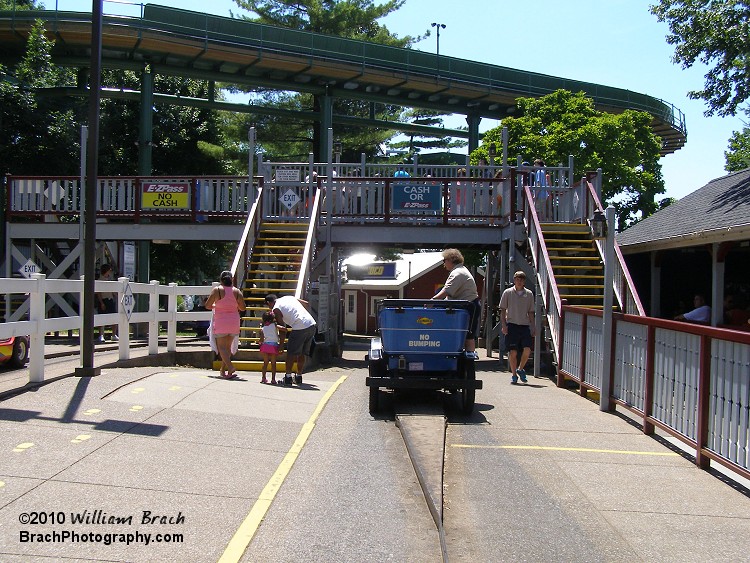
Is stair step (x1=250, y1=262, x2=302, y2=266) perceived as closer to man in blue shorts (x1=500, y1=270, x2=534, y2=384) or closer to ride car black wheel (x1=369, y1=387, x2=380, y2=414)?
man in blue shorts (x1=500, y1=270, x2=534, y2=384)

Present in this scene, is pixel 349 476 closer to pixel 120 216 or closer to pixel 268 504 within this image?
pixel 268 504

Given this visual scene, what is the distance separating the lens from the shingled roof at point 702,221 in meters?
14.9

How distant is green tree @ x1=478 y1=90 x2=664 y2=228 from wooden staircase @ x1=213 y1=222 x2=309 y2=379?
11925 millimetres

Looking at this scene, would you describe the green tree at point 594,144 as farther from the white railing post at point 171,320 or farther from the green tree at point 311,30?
the white railing post at point 171,320

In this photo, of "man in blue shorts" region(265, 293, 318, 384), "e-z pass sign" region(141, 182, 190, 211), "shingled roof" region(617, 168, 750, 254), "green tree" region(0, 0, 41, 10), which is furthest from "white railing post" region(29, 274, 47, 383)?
"green tree" region(0, 0, 41, 10)

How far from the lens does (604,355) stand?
10445 millimetres

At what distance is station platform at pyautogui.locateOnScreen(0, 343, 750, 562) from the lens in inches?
201

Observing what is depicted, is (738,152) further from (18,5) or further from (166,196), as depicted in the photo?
(18,5)

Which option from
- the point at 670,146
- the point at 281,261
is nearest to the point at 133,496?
the point at 281,261

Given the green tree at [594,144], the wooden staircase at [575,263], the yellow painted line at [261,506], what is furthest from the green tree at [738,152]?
the yellow painted line at [261,506]

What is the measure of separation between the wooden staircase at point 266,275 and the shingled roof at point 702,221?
318 inches

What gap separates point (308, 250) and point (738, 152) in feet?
→ 91.0

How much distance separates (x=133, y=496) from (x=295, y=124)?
36744 millimetres

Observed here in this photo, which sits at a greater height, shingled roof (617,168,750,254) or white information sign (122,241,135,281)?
shingled roof (617,168,750,254)
